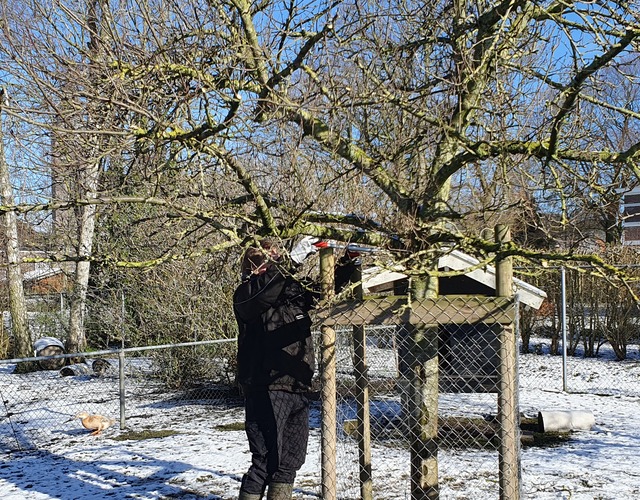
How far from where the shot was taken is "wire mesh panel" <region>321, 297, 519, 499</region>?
351 cm

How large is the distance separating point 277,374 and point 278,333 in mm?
236

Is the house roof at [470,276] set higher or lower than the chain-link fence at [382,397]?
higher

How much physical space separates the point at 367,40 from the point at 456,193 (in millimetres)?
1122

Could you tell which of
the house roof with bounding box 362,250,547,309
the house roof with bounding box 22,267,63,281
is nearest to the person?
the house roof with bounding box 362,250,547,309

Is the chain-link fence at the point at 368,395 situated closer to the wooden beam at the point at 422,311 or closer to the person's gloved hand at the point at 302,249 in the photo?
the wooden beam at the point at 422,311

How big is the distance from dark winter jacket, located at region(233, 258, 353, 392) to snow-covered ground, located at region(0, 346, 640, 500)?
1.27m

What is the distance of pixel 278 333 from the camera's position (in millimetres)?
3986

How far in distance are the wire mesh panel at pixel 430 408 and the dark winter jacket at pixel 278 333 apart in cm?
25

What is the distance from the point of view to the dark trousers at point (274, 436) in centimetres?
393

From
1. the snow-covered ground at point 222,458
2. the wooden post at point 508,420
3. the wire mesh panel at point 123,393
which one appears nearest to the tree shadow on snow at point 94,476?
the snow-covered ground at point 222,458

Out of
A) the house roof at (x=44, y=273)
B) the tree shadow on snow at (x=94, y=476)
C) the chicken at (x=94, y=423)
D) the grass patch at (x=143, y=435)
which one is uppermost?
the house roof at (x=44, y=273)

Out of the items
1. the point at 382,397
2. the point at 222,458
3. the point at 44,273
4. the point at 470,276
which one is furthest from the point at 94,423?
the point at 44,273

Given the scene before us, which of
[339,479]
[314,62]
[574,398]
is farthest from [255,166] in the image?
[574,398]

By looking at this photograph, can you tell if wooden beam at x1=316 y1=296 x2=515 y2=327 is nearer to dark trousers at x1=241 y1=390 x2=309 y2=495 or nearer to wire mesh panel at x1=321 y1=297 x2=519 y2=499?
wire mesh panel at x1=321 y1=297 x2=519 y2=499
